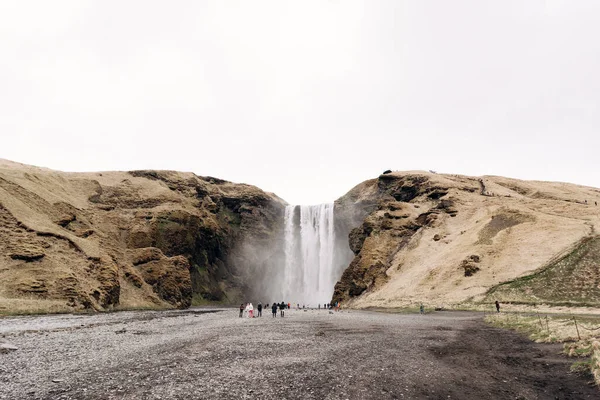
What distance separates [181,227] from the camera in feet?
282

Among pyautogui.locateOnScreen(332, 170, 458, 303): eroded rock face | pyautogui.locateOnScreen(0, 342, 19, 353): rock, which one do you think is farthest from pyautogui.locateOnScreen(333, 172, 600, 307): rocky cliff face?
pyautogui.locateOnScreen(0, 342, 19, 353): rock

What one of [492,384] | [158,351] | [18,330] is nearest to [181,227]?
[18,330]

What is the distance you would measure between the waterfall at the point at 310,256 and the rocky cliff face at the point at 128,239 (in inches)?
220

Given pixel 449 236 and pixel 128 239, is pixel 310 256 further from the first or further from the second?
pixel 128 239

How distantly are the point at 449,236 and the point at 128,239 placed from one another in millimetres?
67909

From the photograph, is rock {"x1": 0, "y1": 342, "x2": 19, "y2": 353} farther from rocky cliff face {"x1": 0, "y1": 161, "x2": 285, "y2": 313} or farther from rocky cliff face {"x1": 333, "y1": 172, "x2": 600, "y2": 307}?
rocky cliff face {"x1": 333, "y1": 172, "x2": 600, "y2": 307}

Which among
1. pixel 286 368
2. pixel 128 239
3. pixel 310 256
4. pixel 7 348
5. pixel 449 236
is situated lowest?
pixel 7 348

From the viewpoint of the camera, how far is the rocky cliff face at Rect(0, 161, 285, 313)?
47.7 m

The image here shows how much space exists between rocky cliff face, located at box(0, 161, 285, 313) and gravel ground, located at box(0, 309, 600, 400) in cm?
2781

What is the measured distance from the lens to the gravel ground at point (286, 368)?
12.1 meters

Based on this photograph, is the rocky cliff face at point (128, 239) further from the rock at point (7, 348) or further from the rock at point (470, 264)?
the rock at point (470, 264)

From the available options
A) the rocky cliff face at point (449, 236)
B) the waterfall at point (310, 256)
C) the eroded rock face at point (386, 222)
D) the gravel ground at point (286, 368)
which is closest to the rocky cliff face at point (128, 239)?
the waterfall at point (310, 256)

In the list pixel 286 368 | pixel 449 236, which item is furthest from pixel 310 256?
pixel 286 368

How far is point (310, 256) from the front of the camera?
106750mm
